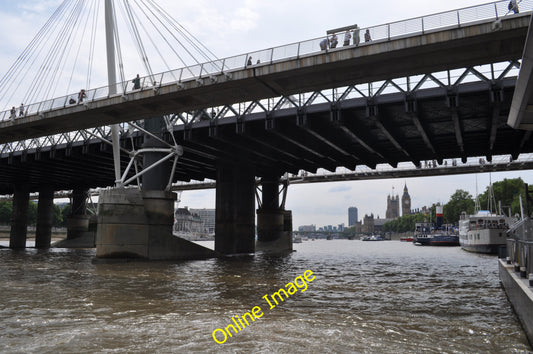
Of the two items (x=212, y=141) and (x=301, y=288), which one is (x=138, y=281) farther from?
(x=212, y=141)

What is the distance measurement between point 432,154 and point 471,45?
25108mm

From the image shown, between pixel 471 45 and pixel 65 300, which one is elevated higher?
pixel 471 45

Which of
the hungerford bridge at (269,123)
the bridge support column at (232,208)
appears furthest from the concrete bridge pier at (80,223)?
the bridge support column at (232,208)

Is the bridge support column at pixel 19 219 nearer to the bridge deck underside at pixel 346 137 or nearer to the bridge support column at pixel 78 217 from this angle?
the bridge support column at pixel 78 217

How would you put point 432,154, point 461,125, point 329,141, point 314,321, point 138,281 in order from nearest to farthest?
point 314,321, point 138,281, point 461,125, point 329,141, point 432,154

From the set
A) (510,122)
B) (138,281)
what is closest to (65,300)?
(138,281)

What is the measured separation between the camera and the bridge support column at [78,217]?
81.1 m

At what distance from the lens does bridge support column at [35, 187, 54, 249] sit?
74.6 m

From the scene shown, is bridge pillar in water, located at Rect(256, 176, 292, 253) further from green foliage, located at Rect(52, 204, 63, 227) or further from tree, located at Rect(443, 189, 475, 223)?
green foliage, located at Rect(52, 204, 63, 227)

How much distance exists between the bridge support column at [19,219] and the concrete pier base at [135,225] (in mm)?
45709

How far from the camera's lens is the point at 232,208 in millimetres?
48969

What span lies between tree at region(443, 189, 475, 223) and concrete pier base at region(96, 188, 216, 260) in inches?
4705

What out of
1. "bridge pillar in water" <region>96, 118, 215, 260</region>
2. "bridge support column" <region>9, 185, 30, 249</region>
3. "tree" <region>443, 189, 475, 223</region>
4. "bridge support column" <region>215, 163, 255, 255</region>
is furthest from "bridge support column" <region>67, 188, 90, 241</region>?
"tree" <region>443, 189, 475, 223</region>

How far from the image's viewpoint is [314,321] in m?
11.6
